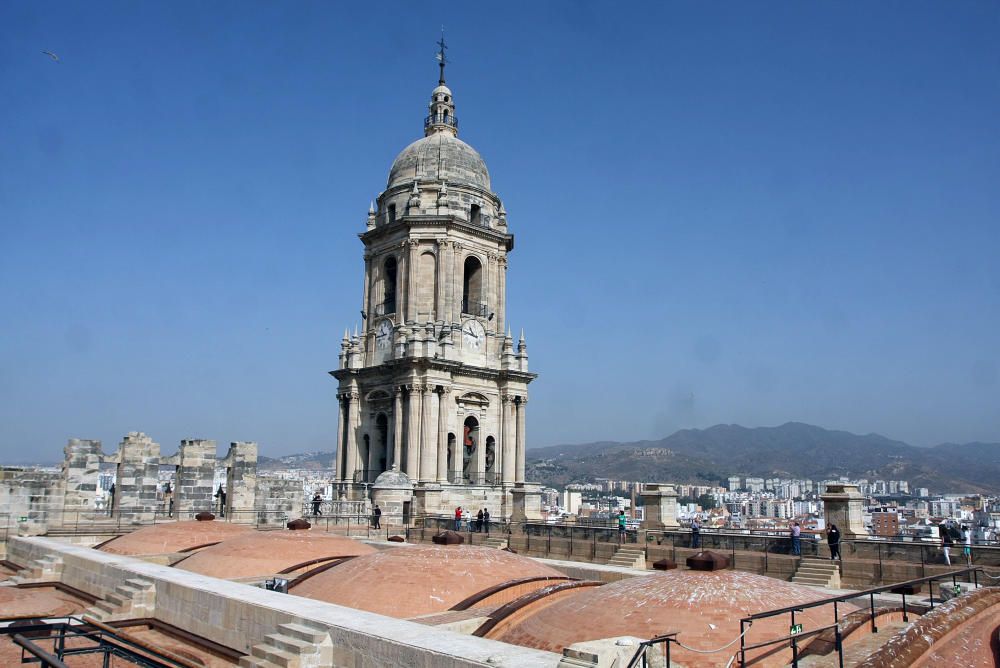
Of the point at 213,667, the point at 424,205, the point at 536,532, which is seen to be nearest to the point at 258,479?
the point at 536,532

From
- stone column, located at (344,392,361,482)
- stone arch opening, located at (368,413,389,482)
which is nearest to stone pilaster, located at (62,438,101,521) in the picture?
stone column, located at (344,392,361,482)

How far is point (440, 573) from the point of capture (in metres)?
14.3

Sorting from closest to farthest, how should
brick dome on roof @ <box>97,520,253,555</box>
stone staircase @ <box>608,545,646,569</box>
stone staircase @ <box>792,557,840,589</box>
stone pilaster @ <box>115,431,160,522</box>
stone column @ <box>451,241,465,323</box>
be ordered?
stone staircase @ <box>792,557,840,589</box>
brick dome on roof @ <box>97,520,253,555</box>
stone staircase @ <box>608,545,646,569</box>
stone pilaster @ <box>115,431,160,522</box>
stone column @ <box>451,241,465,323</box>

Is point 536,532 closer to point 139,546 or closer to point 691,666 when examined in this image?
point 139,546

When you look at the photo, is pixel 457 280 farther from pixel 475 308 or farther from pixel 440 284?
pixel 475 308

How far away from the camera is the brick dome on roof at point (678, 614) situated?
9571 millimetres

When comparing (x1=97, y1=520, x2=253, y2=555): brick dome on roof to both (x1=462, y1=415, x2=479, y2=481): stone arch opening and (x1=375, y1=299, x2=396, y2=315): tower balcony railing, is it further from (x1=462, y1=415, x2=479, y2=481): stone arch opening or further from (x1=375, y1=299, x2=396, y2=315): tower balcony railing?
(x1=375, y1=299, x2=396, y2=315): tower balcony railing

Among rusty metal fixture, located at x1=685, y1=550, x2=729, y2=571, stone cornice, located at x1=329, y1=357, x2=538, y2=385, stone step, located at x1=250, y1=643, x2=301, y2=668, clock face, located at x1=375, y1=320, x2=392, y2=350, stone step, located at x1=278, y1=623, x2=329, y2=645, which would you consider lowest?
stone step, located at x1=250, y1=643, x2=301, y2=668

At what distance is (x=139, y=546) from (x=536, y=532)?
13158 mm

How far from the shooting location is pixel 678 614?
998 centimetres

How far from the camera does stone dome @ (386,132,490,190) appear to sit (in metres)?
45.5

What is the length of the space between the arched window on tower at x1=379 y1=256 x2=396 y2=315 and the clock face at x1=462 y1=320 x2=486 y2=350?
14.5ft

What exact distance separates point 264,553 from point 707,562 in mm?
10389

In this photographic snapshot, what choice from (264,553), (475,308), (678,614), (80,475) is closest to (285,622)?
(678,614)
